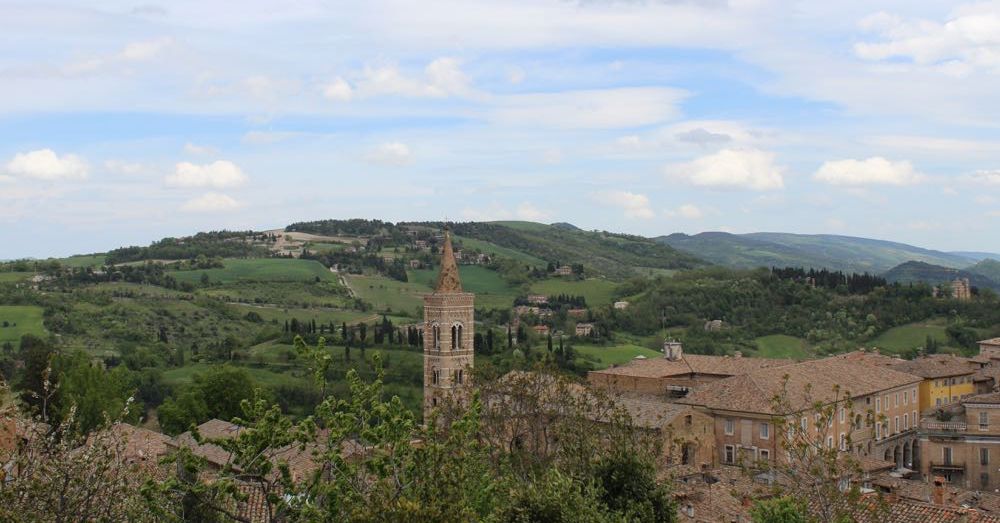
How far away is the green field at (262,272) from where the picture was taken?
158 meters

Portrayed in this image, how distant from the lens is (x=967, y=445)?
5700cm

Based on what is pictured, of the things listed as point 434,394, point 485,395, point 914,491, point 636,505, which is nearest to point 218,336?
point 434,394

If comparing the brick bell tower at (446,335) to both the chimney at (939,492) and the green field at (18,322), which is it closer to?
the chimney at (939,492)

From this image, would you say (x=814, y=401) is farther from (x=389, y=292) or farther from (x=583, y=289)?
(x=389, y=292)

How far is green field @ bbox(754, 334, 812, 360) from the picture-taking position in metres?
108

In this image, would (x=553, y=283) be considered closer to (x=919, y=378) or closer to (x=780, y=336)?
(x=780, y=336)

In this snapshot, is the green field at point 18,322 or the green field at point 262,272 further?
the green field at point 262,272

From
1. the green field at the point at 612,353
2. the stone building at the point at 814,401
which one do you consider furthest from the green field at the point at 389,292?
the stone building at the point at 814,401

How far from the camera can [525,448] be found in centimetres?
3825

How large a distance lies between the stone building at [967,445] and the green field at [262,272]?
113573mm

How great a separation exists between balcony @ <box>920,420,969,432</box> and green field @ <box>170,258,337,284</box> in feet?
371

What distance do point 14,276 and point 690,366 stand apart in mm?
105861

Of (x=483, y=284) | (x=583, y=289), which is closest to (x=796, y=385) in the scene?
(x=583, y=289)

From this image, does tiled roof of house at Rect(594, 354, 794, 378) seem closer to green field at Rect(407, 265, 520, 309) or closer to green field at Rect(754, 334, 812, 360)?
green field at Rect(754, 334, 812, 360)
